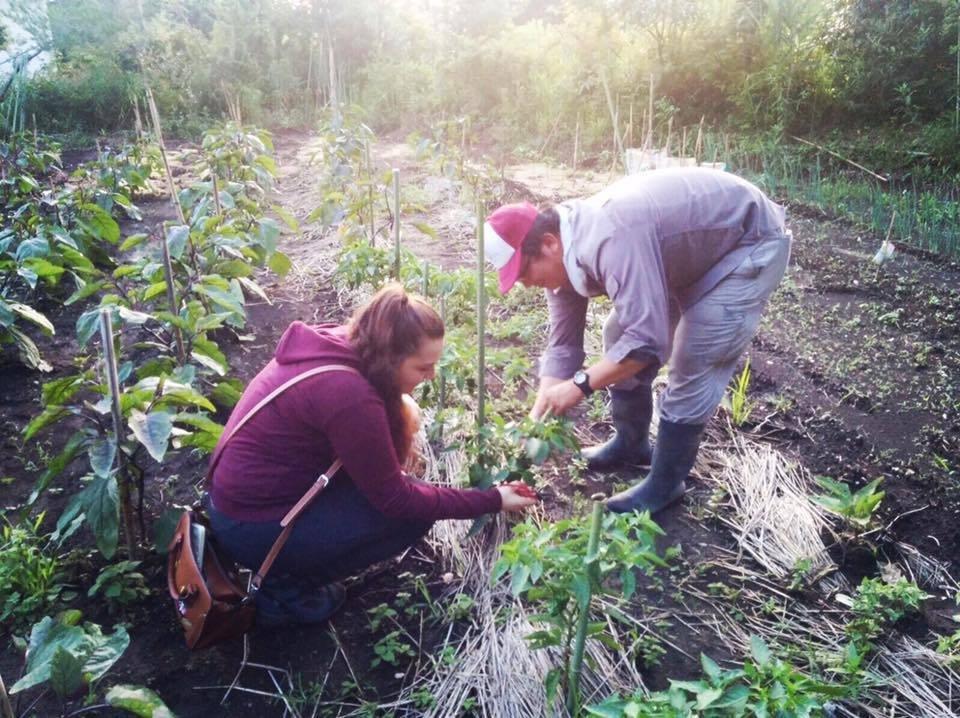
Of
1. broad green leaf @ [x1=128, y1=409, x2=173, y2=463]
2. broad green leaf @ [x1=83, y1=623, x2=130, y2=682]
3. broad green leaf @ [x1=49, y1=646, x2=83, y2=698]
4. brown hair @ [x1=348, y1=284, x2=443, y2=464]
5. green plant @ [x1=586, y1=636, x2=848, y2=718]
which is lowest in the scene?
green plant @ [x1=586, y1=636, x2=848, y2=718]

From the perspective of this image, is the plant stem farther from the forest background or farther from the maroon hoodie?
the forest background

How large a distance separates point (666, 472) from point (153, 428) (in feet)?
5.45

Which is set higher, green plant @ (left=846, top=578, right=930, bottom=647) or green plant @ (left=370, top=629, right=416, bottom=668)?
green plant @ (left=846, top=578, right=930, bottom=647)

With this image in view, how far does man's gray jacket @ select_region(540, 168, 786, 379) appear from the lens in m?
1.97

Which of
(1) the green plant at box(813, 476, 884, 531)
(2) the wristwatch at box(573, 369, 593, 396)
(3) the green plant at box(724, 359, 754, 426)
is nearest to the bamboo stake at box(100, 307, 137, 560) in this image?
(2) the wristwatch at box(573, 369, 593, 396)

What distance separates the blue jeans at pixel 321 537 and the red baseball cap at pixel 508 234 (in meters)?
0.79

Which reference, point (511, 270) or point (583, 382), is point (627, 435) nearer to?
point (583, 382)

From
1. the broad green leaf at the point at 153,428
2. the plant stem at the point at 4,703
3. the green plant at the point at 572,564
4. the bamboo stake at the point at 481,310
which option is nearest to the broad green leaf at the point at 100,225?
the broad green leaf at the point at 153,428

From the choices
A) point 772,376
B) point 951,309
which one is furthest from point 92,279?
point 951,309

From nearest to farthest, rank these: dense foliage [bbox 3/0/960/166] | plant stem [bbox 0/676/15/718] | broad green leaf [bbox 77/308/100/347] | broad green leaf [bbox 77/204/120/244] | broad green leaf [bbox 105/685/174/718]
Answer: plant stem [bbox 0/676/15/718]
broad green leaf [bbox 105/685/174/718]
broad green leaf [bbox 77/308/100/347]
broad green leaf [bbox 77/204/120/244]
dense foliage [bbox 3/0/960/166]

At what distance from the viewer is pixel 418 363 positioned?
1.87 m

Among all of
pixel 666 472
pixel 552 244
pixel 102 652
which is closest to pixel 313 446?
pixel 102 652

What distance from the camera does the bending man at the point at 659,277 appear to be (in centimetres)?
199

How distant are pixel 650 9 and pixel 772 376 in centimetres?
682
